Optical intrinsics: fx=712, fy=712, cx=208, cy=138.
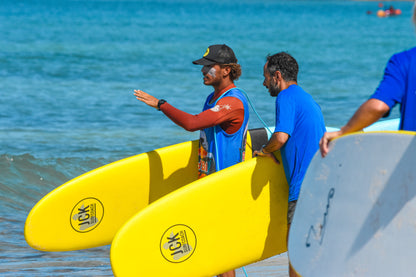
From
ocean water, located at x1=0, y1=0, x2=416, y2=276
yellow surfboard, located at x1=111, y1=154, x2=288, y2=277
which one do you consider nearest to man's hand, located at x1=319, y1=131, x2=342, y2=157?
ocean water, located at x1=0, y1=0, x2=416, y2=276

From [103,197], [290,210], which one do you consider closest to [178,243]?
[290,210]

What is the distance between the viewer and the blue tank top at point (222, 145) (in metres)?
4.05

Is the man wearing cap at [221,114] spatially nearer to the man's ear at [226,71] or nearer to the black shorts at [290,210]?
the man's ear at [226,71]

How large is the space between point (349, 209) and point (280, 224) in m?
1.03

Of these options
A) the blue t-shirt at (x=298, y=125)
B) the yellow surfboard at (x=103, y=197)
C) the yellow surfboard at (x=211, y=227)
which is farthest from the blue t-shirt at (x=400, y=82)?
the yellow surfboard at (x=103, y=197)

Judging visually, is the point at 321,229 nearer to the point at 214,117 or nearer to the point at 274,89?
the point at 274,89

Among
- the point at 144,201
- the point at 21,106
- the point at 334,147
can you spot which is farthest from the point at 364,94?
the point at 334,147

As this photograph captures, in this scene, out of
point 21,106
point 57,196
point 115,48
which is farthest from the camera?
point 115,48

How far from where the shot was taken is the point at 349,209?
302cm

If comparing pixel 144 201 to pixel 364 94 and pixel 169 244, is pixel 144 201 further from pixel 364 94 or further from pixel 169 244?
pixel 364 94

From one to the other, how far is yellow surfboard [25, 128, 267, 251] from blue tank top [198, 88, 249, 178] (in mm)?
724

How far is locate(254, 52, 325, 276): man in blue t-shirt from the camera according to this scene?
3.52 m

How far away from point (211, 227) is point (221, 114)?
2.16 feet

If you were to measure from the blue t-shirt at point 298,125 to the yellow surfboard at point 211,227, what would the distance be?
0.35 metres
